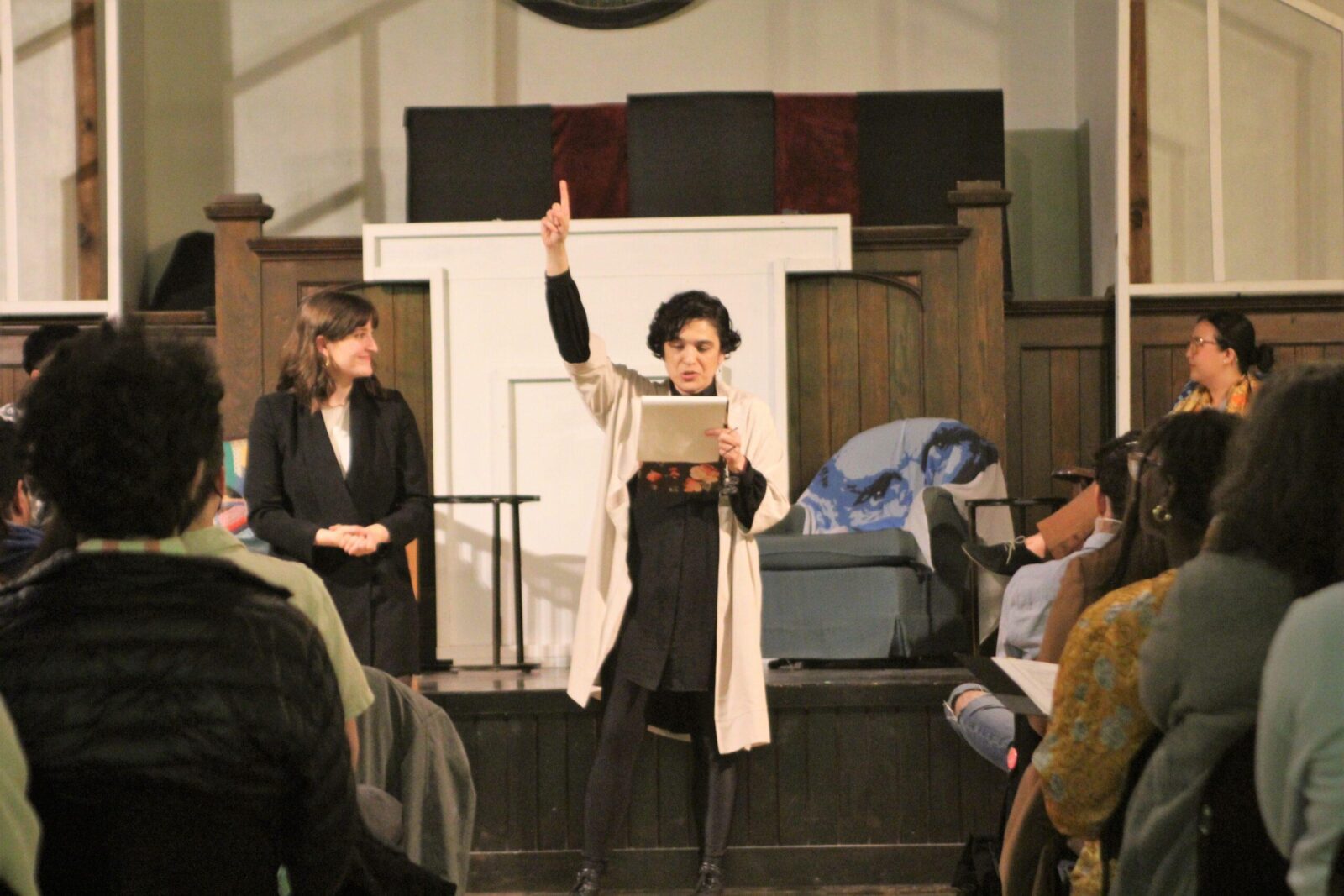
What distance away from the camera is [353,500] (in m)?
3.12

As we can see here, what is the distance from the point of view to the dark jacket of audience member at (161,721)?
1.28 m

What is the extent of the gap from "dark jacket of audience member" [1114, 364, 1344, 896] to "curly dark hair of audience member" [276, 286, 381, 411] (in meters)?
1.99

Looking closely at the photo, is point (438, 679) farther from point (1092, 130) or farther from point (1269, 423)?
point (1092, 130)

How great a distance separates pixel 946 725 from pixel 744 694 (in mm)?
718

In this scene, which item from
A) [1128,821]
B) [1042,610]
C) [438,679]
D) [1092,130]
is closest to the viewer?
[1128,821]

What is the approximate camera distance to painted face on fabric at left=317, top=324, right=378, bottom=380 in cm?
312

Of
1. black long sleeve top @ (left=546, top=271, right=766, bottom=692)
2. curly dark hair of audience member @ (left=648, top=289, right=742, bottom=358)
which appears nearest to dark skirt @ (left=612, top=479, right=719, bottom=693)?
black long sleeve top @ (left=546, top=271, right=766, bottom=692)

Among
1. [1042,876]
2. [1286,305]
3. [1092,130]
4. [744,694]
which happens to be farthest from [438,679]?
[1092,130]

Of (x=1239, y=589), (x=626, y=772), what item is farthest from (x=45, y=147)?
(x=1239, y=589)

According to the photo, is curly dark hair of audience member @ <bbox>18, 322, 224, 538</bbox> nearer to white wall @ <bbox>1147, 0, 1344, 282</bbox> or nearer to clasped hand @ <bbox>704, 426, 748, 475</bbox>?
clasped hand @ <bbox>704, 426, 748, 475</bbox>

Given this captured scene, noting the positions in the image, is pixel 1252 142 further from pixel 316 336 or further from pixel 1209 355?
pixel 316 336

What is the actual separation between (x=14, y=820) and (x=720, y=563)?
6.78ft

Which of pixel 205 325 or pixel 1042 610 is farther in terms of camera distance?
pixel 205 325

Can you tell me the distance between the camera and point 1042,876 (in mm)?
2029
